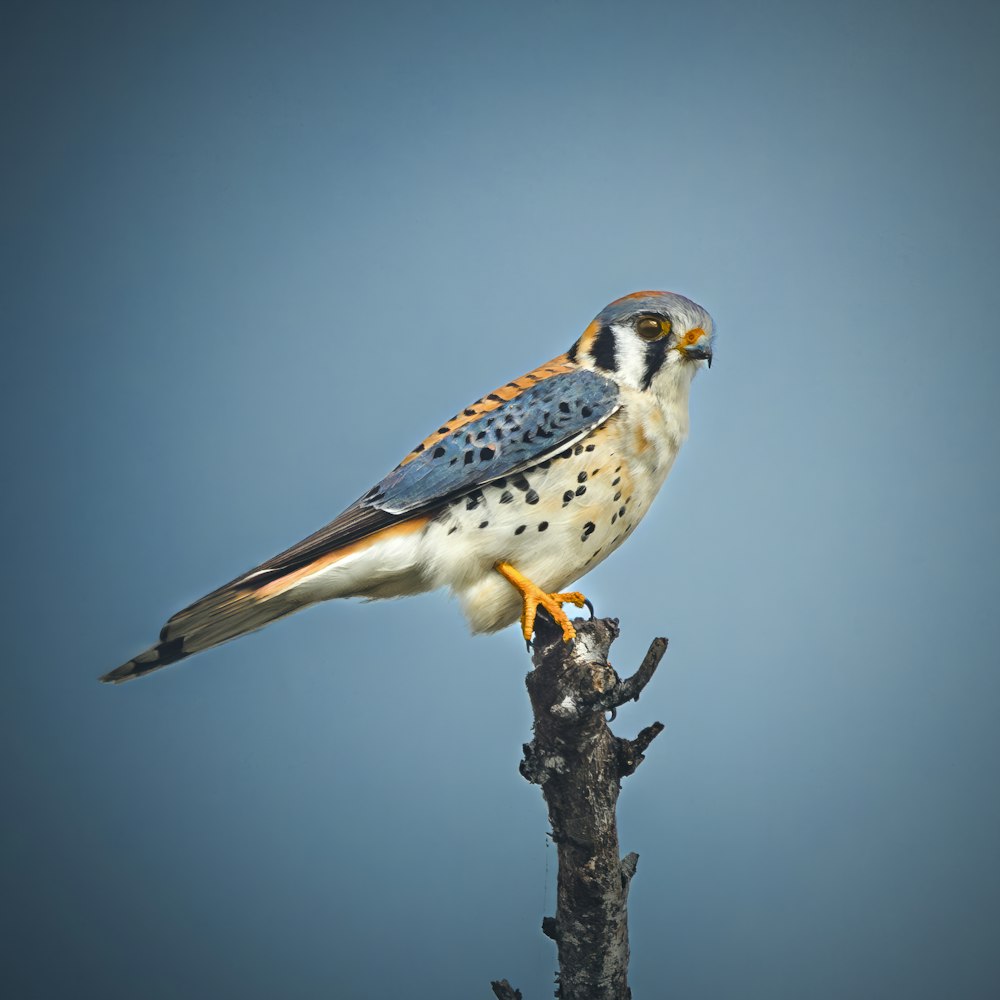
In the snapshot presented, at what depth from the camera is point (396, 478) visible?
6.18 ft

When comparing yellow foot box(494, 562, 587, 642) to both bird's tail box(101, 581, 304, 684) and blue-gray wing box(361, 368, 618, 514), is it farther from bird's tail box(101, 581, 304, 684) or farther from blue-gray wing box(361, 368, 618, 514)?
bird's tail box(101, 581, 304, 684)

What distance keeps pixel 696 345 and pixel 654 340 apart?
89 mm

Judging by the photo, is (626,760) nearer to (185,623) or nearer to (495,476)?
(495,476)

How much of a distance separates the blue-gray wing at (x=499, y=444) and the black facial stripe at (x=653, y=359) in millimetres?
77

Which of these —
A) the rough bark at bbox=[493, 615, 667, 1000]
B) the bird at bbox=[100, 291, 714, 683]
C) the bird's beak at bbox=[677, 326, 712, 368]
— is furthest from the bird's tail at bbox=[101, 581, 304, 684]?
the bird's beak at bbox=[677, 326, 712, 368]

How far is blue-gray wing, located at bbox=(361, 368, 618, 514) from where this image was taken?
1.81 meters

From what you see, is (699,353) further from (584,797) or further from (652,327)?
(584,797)

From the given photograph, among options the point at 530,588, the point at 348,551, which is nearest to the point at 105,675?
the point at 348,551

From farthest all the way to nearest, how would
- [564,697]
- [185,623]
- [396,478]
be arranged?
[396,478], [185,623], [564,697]

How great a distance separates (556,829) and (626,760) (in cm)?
19

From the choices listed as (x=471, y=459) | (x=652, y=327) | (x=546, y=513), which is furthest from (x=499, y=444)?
(x=652, y=327)

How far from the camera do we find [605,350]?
1994 mm

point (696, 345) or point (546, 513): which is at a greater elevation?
point (696, 345)

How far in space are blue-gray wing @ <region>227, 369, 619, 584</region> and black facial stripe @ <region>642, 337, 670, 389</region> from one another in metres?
0.09
